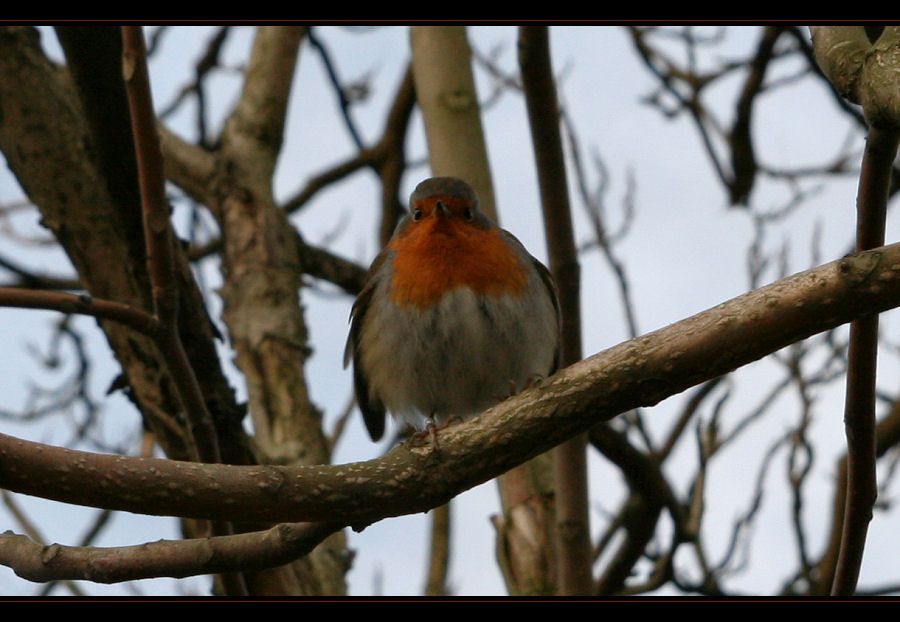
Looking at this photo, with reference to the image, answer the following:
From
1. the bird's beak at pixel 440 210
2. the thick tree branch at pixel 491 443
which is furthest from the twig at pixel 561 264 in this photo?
the thick tree branch at pixel 491 443

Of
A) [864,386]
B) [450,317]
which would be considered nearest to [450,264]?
[450,317]

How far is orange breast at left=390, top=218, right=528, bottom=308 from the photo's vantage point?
454 cm

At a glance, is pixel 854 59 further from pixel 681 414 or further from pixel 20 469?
pixel 681 414

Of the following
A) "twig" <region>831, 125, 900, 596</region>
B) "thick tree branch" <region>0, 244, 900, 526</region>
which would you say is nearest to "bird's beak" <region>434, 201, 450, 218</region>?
"twig" <region>831, 125, 900, 596</region>

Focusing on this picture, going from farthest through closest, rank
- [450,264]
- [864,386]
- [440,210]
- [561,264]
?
[440,210] < [450,264] < [561,264] < [864,386]

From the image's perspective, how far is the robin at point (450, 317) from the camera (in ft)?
14.7

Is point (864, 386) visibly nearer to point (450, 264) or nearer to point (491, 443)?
point (491, 443)

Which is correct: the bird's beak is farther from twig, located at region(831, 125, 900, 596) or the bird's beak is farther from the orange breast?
twig, located at region(831, 125, 900, 596)

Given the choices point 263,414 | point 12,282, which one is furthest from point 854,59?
point 12,282

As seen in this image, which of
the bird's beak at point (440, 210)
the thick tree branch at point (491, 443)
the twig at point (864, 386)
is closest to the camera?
the thick tree branch at point (491, 443)

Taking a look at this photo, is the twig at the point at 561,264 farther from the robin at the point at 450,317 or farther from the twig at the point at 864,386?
the twig at the point at 864,386

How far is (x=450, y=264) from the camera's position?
4.61 m

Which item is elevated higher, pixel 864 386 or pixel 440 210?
pixel 440 210

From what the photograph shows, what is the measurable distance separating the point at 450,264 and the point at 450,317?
28cm
